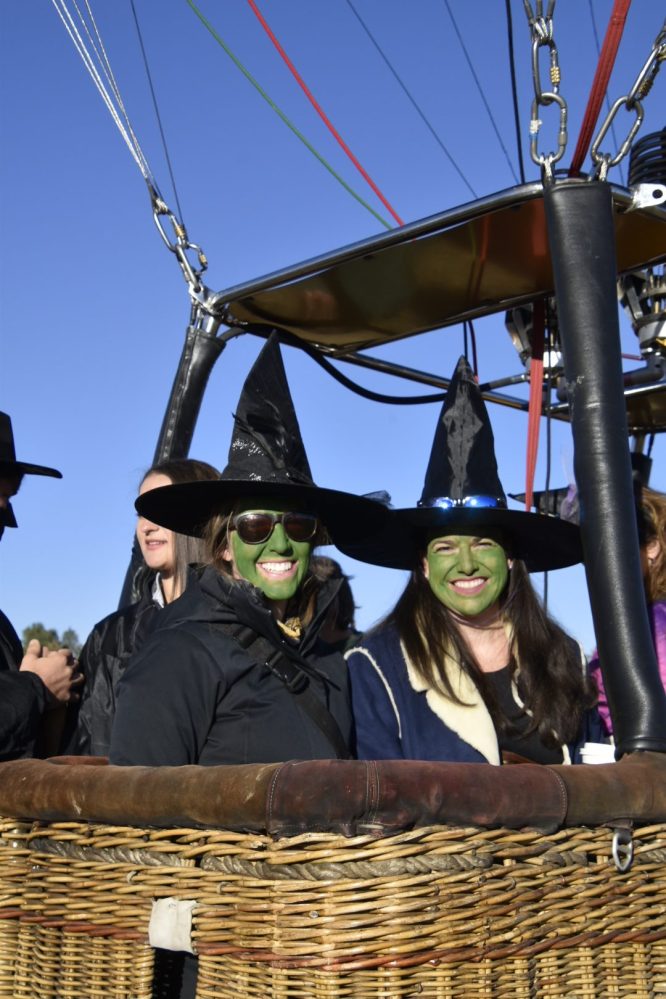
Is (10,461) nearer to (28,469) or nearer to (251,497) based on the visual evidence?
(28,469)

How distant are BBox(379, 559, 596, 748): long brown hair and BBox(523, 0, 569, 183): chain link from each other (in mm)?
1161

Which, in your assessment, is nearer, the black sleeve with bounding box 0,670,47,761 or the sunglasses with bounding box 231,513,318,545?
the sunglasses with bounding box 231,513,318,545

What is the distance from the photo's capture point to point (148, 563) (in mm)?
3771

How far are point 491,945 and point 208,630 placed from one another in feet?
3.32

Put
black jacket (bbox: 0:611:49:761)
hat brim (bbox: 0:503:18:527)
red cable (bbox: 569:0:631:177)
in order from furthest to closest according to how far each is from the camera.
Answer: hat brim (bbox: 0:503:18:527), black jacket (bbox: 0:611:49:761), red cable (bbox: 569:0:631:177)

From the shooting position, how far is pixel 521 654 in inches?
125

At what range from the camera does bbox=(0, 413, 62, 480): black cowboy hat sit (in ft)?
11.4

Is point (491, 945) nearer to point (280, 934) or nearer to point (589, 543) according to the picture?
point (280, 934)

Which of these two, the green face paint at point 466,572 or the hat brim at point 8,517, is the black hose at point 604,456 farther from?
the hat brim at point 8,517

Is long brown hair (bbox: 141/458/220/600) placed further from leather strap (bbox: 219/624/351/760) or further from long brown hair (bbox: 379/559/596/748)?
leather strap (bbox: 219/624/351/760)

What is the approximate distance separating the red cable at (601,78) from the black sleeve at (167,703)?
1.27 metres

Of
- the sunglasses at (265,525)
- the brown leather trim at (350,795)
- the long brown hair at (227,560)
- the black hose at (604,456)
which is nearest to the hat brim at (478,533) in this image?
the long brown hair at (227,560)

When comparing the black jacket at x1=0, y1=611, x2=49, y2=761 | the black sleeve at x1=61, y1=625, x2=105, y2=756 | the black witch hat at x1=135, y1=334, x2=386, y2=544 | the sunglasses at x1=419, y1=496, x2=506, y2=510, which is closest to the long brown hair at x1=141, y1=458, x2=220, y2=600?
the black sleeve at x1=61, y1=625, x2=105, y2=756

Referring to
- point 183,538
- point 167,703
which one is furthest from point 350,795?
point 183,538
